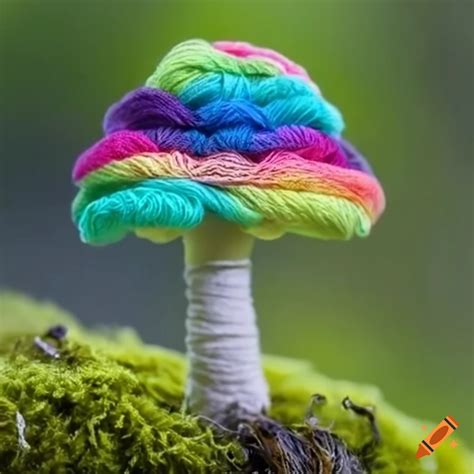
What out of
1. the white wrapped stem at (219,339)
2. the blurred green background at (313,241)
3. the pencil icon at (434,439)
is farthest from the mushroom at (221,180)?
the blurred green background at (313,241)

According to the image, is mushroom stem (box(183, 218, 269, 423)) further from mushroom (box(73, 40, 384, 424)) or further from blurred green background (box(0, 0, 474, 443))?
blurred green background (box(0, 0, 474, 443))

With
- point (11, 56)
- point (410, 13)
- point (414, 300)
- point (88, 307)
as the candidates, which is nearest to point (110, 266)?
point (88, 307)

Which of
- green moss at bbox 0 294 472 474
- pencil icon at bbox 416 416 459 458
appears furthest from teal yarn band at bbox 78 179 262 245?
pencil icon at bbox 416 416 459 458

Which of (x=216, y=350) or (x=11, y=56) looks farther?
(x=11, y=56)

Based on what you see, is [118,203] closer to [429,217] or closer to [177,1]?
[177,1]

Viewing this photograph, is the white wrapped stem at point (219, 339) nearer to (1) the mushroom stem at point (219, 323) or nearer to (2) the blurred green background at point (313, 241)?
(1) the mushroom stem at point (219, 323)

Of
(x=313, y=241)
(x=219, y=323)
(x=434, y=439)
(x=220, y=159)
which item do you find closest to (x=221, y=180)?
(x=220, y=159)
